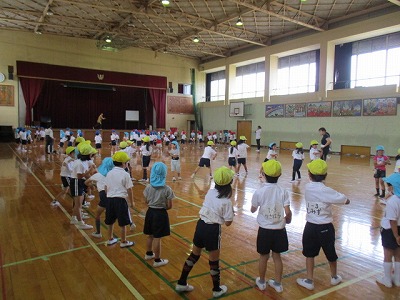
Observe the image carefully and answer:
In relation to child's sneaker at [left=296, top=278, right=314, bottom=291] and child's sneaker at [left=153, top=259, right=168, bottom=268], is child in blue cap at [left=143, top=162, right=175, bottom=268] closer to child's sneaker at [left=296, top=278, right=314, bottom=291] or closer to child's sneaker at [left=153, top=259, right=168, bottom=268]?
child's sneaker at [left=153, top=259, right=168, bottom=268]

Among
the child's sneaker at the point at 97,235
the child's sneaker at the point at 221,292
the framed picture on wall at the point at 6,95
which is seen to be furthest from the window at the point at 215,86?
the child's sneaker at the point at 221,292

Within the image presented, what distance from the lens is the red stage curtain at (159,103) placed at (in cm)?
3259

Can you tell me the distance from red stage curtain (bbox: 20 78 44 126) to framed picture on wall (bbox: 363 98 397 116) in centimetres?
2530

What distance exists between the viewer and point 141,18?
22.4 metres

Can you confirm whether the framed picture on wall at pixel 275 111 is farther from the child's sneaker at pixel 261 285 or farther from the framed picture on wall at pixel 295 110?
the child's sneaker at pixel 261 285

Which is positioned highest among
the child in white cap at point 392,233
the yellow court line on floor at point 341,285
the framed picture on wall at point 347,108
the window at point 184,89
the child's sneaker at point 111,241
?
the window at point 184,89

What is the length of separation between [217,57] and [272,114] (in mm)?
9899

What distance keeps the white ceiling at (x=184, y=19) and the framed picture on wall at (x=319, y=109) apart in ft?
16.6

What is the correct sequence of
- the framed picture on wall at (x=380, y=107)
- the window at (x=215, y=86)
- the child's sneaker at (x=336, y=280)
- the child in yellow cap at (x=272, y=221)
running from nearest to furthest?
the child in yellow cap at (x=272, y=221), the child's sneaker at (x=336, y=280), the framed picture on wall at (x=380, y=107), the window at (x=215, y=86)

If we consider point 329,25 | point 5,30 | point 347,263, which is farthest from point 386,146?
point 5,30

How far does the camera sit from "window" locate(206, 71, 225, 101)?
33.2m

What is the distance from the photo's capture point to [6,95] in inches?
1016

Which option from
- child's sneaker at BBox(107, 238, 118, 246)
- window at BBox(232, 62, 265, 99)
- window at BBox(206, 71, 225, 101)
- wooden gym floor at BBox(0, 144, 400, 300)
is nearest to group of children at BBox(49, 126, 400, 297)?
wooden gym floor at BBox(0, 144, 400, 300)

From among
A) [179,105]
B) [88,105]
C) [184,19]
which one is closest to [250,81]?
[179,105]
